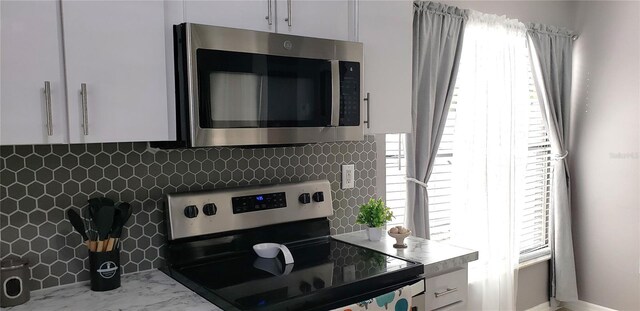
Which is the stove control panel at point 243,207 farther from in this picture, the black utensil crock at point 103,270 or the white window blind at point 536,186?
the white window blind at point 536,186

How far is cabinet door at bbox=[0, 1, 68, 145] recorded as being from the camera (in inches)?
52.7

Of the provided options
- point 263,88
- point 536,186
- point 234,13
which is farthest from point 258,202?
point 536,186

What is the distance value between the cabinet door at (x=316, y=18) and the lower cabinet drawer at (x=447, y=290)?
1027mm

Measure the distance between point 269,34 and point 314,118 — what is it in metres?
0.34

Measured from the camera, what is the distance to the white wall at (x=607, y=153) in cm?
345

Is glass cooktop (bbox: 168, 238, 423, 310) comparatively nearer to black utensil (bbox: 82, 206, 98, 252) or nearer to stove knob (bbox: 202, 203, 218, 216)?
stove knob (bbox: 202, 203, 218, 216)

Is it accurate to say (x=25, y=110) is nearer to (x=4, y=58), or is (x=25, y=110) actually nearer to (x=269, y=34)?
(x=4, y=58)

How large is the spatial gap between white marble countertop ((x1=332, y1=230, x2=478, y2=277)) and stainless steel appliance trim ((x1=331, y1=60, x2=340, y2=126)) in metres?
0.59

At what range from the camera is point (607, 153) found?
358 cm

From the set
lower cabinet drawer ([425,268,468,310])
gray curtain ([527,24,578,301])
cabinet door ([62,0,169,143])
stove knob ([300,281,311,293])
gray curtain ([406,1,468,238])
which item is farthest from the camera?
gray curtain ([527,24,578,301])

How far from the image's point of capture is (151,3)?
1.56 meters

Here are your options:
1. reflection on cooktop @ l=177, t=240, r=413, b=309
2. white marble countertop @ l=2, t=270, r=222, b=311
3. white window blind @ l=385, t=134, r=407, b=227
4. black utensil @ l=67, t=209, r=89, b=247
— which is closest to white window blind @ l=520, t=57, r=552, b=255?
white window blind @ l=385, t=134, r=407, b=227

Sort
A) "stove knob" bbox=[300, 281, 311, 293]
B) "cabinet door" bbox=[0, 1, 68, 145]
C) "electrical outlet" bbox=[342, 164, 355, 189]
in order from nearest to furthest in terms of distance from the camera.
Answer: "cabinet door" bbox=[0, 1, 68, 145] < "stove knob" bbox=[300, 281, 311, 293] < "electrical outlet" bbox=[342, 164, 355, 189]

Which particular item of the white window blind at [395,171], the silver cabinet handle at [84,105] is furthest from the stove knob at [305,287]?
the white window blind at [395,171]
